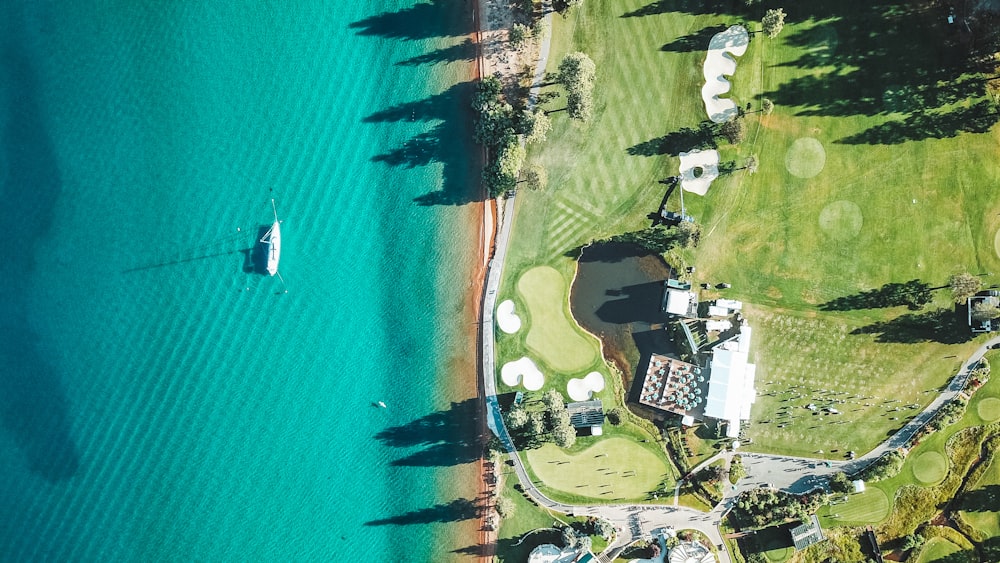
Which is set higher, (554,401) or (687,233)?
(687,233)

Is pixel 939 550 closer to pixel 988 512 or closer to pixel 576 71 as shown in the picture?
pixel 988 512

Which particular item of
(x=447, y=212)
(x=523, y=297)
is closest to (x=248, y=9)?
(x=447, y=212)

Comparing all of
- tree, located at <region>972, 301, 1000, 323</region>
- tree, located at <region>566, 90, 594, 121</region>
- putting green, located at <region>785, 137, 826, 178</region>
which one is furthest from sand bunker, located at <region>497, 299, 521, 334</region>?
tree, located at <region>972, 301, 1000, 323</region>

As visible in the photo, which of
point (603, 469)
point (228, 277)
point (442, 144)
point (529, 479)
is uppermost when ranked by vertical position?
point (442, 144)

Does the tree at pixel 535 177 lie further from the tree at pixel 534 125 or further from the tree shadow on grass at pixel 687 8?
the tree shadow on grass at pixel 687 8

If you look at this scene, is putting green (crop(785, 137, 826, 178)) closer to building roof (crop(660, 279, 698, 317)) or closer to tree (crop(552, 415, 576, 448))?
building roof (crop(660, 279, 698, 317))

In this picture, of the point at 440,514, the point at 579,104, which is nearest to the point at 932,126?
the point at 579,104

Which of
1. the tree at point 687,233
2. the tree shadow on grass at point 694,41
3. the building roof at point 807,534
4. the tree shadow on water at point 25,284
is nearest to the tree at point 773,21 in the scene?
the tree shadow on grass at point 694,41
